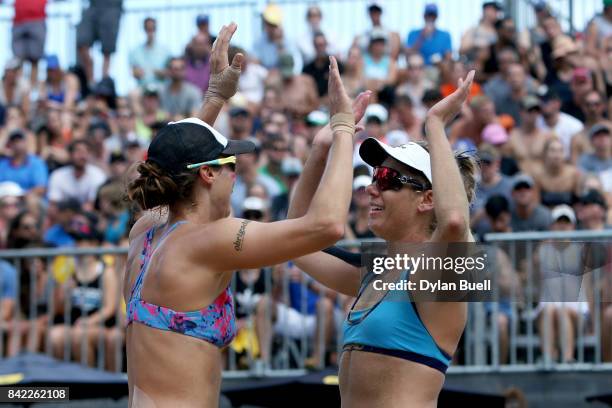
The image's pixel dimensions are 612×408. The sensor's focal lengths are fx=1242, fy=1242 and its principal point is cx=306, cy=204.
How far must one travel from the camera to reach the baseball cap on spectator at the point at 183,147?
15.2 ft

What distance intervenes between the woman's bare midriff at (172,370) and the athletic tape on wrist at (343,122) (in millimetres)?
941

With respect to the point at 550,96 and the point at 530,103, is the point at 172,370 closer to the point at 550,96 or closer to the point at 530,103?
the point at 530,103

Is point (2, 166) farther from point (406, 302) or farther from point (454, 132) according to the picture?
point (406, 302)

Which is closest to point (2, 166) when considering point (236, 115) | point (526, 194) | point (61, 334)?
point (236, 115)

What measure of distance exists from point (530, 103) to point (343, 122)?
7828 mm

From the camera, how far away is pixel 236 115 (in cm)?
1289

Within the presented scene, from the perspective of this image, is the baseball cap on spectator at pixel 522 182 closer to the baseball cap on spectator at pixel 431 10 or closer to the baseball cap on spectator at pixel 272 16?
the baseball cap on spectator at pixel 431 10

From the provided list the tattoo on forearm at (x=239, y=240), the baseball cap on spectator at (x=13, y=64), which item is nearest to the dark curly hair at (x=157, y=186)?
the tattoo on forearm at (x=239, y=240)

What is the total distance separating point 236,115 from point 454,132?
228cm

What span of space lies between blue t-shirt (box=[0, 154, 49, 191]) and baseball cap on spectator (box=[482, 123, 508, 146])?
455cm

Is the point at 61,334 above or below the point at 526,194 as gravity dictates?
below

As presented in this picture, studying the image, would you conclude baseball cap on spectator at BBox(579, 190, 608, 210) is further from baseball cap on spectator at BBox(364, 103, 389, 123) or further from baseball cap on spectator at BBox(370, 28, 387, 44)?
baseball cap on spectator at BBox(370, 28, 387, 44)

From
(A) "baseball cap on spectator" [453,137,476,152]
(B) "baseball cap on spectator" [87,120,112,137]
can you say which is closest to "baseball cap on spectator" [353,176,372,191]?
(A) "baseball cap on spectator" [453,137,476,152]

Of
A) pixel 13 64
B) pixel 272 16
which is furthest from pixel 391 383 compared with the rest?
pixel 13 64
